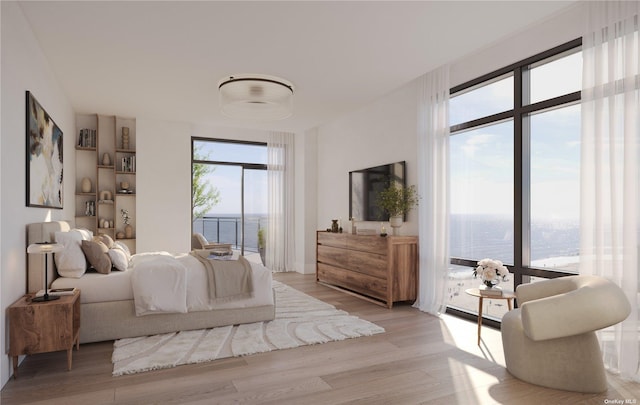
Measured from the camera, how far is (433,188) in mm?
4711

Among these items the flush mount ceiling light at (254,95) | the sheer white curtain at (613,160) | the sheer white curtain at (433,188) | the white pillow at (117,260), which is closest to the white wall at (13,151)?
the white pillow at (117,260)

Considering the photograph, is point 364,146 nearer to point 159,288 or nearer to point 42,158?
point 159,288

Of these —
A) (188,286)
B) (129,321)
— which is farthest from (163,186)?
(129,321)

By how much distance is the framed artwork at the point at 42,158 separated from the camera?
3387mm

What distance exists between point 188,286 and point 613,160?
3.63 meters

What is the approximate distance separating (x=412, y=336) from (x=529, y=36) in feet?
9.82

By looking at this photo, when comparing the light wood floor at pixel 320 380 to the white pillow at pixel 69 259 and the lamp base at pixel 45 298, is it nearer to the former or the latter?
the lamp base at pixel 45 298

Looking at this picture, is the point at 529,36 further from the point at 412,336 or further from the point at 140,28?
the point at 140,28

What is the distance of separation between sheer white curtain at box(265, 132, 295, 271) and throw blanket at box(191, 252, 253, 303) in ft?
12.8

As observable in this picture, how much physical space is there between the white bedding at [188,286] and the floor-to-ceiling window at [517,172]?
2.16 m

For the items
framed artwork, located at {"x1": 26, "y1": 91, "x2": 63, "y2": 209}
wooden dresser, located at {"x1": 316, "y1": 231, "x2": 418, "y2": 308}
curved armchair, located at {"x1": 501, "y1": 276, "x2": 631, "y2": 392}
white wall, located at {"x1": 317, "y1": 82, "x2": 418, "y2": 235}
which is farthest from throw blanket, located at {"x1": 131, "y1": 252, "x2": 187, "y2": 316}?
white wall, located at {"x1": 317, "y1": 82, "x2": 418, "y2": 235}

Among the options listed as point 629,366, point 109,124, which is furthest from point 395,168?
point 109,124

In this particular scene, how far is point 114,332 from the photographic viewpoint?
354cm

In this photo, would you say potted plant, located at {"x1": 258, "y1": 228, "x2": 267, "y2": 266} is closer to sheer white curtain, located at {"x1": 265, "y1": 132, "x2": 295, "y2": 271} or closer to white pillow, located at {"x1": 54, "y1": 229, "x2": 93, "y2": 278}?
sheer white curtain, located at {"x1": 265, "y1": 132, "x2": 295, "y2": 271}
